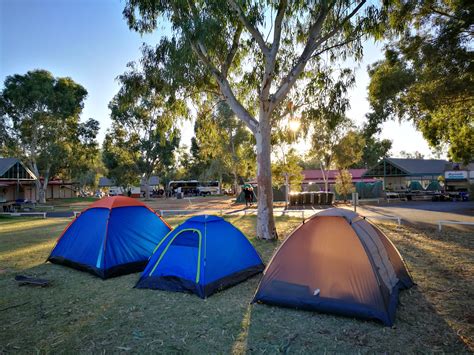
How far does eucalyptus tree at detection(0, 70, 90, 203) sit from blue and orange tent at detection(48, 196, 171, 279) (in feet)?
98.1

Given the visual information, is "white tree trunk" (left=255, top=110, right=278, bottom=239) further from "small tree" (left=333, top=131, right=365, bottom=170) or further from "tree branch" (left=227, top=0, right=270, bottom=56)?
"small tree" (left=333, top=131, right=365, bottom=170)

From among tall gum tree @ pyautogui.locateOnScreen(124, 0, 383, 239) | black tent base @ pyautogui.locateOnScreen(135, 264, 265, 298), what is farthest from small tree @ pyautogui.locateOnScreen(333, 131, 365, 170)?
black tent base @ pyautogui.locateOnScreen(135, 264, 265, 298)

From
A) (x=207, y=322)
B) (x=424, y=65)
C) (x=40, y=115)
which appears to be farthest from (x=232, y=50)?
(x=40, y=115)

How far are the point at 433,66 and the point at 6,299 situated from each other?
1382cm

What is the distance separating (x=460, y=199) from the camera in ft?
89.0

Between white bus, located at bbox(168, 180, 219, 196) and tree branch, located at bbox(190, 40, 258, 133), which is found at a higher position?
tree branch, located at bbox(190, 40, 258, 133)

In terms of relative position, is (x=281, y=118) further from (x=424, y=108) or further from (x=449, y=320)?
(x=449, y=320)

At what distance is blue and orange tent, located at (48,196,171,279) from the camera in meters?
6.79

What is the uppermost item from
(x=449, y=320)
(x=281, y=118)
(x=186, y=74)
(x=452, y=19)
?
(x=452, y=19)

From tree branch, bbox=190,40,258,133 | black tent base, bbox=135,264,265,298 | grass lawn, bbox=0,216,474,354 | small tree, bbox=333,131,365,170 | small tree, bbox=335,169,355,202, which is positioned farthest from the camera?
small tree, bbox=335,169,355,202

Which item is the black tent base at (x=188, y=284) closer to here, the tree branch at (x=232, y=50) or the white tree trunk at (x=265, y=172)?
the white tree trunk at (x=265, y=172)

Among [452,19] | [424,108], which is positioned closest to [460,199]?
[424,108]

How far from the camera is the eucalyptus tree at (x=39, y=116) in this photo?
103ft

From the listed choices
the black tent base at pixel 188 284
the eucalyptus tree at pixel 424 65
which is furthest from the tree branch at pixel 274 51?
the black tent base at pixel 188 284
